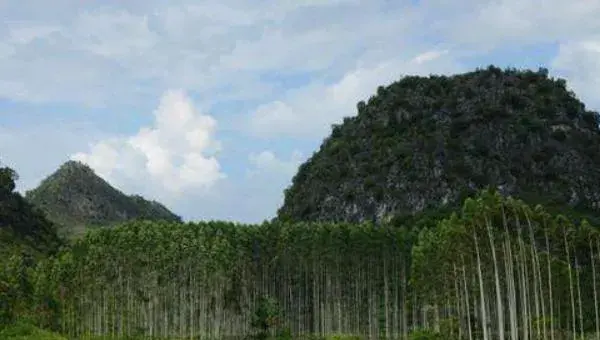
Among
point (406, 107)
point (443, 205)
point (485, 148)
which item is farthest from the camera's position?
point (406, 107)

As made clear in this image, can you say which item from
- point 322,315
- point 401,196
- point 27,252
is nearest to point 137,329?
point 322,315

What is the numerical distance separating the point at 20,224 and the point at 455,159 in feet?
328

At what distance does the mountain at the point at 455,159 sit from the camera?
17475cm

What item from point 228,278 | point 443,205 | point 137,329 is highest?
point 443,205

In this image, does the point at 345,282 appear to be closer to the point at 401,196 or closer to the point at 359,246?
the point at 359,246

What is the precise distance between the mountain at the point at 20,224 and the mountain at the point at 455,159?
5533 centimetres

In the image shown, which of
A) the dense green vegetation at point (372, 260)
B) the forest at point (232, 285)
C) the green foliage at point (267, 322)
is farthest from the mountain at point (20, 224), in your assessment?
the green foliage at point (267, 322)

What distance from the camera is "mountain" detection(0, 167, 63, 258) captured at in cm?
17000

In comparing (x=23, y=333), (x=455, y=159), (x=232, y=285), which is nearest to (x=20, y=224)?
(x=232, y=285)

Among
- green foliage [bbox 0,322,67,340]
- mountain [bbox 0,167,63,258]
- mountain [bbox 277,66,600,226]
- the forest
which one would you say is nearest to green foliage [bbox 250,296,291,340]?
the forest

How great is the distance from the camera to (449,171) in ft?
579

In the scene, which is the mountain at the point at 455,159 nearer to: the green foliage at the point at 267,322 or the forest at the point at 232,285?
the forest at the point at 232,285

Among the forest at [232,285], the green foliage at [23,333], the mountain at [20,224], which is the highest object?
the mountain at [20,224]

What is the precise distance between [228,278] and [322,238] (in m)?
14.2
